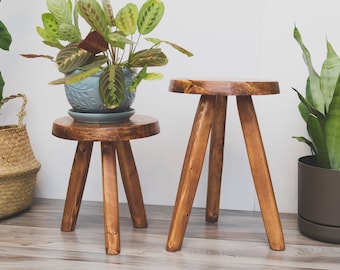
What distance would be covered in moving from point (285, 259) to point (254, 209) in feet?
1.50

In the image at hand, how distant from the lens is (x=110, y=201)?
4.25ft

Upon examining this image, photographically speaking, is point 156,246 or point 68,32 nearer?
point 68,32

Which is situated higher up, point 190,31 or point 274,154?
point 190,31

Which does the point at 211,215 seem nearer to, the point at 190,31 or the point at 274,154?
the point at 274,154

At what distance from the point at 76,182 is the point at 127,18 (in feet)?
1.65


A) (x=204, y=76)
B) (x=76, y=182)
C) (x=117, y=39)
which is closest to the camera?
(x=117, y=39)

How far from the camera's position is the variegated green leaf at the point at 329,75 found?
1.38 m

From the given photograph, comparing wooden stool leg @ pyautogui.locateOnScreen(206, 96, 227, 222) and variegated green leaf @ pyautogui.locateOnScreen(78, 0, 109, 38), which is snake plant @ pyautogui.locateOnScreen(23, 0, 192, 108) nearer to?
variegated green leaf @ pyautogui.locateOnScreen(78, 0, 109, 38)

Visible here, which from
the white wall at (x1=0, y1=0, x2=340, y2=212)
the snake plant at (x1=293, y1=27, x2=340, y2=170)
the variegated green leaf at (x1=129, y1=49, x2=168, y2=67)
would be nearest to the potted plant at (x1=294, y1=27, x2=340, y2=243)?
the snake plant at (x1=293, y1=27, x2=340, y2=170)

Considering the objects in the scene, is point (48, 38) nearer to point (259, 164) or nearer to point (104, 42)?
point (104, 42)

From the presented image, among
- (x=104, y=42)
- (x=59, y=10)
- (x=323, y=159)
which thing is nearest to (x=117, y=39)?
(x=104, y=42)

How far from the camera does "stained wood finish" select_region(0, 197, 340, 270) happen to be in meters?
1.23

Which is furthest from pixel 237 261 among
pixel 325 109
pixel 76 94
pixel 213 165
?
pixel 76 94

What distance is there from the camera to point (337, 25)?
1.62 m
